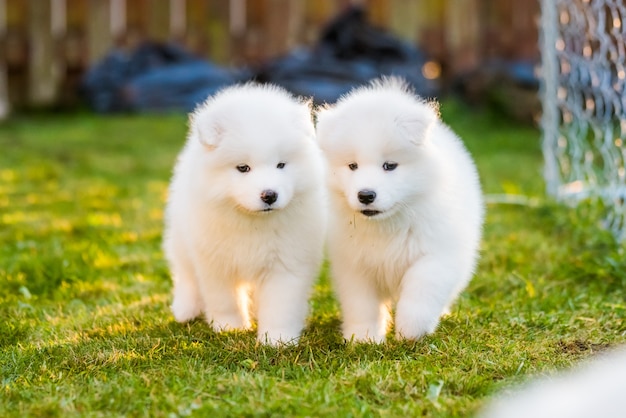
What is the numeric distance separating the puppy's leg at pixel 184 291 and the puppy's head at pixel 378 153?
2.54 ft

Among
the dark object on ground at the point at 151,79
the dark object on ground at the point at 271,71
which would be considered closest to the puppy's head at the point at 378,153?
the dark object on ground at the point at 271,71

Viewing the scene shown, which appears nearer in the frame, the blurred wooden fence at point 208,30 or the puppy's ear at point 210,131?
the puppy's ear at point 210,131

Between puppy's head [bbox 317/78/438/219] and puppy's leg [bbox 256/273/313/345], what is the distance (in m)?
0.36

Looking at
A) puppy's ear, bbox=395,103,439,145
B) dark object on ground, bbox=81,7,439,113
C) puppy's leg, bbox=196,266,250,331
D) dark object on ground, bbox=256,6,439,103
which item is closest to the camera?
puppy's ear, bbox=395,103,439,145

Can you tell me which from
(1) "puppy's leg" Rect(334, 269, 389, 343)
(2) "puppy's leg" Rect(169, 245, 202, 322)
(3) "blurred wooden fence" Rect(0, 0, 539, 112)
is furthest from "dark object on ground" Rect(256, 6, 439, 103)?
(1) "puppy's leg" Rect(334, 269, 389, 343)

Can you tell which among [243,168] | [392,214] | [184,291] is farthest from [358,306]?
[184,291]

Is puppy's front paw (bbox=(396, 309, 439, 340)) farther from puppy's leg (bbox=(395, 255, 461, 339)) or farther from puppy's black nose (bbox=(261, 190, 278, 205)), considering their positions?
puppy's black nose (bbox=(261, 190, 278, 205))

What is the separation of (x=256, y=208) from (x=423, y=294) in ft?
2.11

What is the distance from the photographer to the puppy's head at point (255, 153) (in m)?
3.09

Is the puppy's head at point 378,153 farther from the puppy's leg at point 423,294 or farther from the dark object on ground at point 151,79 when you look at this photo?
the dark object on ground at point 151,79

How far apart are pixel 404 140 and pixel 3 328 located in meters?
1.64

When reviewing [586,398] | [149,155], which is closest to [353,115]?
[586,398]

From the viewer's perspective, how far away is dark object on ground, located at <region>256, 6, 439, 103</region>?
932 centimetres

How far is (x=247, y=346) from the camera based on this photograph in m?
3.10
